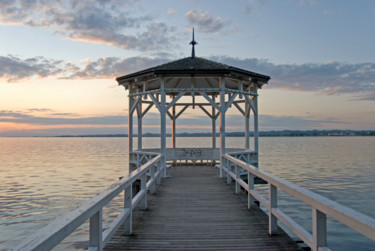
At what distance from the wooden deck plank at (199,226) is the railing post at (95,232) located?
100cm

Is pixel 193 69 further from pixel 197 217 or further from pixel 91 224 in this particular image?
pixel 91 224

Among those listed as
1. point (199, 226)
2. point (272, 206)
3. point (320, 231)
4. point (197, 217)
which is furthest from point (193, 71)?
point (320, 231)

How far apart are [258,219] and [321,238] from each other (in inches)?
104

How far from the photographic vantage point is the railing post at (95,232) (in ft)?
10.1

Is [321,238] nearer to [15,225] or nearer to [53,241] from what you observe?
[53,241]

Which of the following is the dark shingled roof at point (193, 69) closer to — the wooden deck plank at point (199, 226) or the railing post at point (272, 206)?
the wooden deck plank at point (199, 226)

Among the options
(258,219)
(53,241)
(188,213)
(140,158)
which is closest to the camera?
→ (53,241)

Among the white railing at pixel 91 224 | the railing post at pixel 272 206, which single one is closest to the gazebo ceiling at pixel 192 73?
the white railing at pixel 91 224

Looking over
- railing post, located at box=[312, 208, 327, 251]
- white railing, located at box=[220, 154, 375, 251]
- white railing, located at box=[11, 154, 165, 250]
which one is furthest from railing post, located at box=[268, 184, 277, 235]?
white railing, located at box=[11, 154, 165, 250]

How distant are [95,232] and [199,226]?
240cm

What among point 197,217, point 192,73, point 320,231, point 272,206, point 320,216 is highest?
point 192,73

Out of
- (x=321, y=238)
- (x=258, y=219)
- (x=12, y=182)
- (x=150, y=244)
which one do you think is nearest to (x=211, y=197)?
(x=258, y=219)

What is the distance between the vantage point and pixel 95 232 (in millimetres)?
3123

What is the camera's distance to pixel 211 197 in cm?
757
